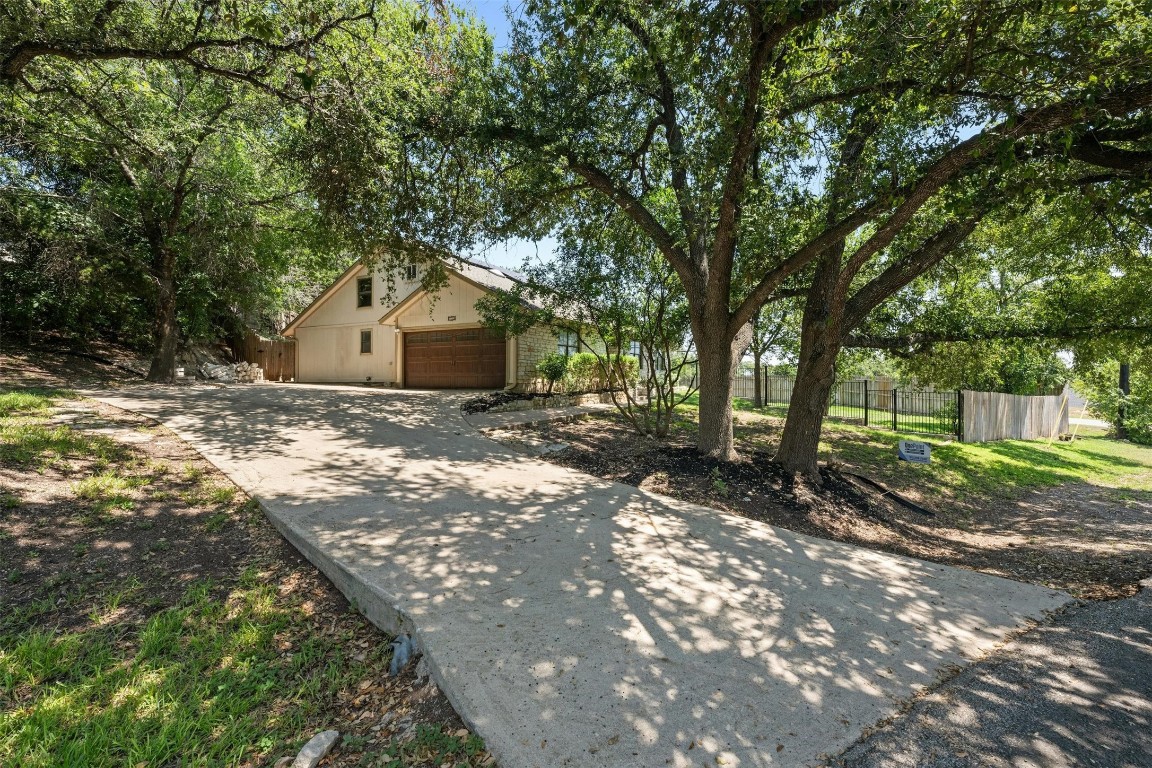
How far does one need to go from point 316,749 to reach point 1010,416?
21339 mm

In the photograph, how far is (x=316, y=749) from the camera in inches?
89.3

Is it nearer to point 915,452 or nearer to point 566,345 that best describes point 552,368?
point 566,345

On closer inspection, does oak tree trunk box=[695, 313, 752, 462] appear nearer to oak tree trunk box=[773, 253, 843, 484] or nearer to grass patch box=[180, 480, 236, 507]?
oak tree trunk box=[773, 253, 843, 484]

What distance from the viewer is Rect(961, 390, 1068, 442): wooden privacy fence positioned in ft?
47.1

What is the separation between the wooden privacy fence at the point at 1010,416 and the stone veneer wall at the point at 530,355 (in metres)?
12.6

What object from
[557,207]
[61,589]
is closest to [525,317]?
[557,207]

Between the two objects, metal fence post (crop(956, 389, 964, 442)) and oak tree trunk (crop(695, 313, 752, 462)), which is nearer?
oak tree trunk (crop(695, 313, 752, 462))

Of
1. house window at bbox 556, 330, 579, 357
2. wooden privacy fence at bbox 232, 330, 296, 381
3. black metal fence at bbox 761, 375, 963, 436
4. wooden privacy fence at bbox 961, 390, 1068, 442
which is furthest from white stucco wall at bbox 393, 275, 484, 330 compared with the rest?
wooden privacy fence at bbox 961, 390, 1068, 442

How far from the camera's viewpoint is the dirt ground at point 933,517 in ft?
16.4

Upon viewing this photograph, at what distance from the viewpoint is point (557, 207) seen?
9031 millimetres

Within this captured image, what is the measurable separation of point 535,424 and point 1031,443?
17.1 m

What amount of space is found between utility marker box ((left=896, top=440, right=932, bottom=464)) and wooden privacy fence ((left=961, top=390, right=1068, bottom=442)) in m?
6.63

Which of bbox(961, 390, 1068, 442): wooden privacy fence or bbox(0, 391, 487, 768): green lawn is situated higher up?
bbox(961, 390, 1068, 442): wooden privacy fence

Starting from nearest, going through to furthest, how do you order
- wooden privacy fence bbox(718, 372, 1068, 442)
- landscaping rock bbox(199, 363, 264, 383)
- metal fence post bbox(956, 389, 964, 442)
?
metal fence post bbox(956, 389, 964, 442) < wooden privacy fence bbox(718, 372, 1068, 442) < landscaping rock bbox(199, 363, 264, 383)
